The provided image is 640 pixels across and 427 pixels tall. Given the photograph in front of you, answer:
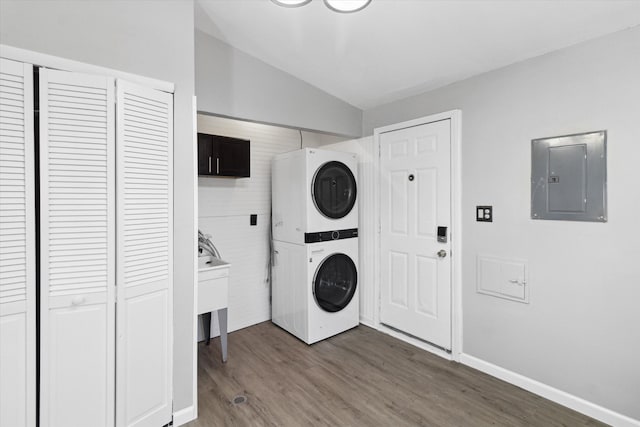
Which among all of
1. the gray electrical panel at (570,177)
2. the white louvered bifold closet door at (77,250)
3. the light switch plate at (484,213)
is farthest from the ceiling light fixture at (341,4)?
the light switch plate at (484,213)

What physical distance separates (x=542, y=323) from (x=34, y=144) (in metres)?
3.16

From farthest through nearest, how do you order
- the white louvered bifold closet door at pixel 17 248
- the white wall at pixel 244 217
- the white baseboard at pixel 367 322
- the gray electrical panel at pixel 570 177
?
the white baseboard at pixel 367 322
the white wall at pixel 244 217
the gray electrical panel at pixel 570 177
the white louvered bifold closet door at pixel 17 248

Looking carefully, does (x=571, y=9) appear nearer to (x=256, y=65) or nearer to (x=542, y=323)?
(x=542, y=323)

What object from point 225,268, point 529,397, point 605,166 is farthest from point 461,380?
point 225,268

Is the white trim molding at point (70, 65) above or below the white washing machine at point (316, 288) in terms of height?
above

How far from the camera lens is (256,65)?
273 cm

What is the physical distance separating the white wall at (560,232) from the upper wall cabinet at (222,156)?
1.89 metres

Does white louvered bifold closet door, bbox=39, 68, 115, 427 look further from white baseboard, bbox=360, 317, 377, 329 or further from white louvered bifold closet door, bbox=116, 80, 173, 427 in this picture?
white baseboard, bbox=360, 317, 377, 329

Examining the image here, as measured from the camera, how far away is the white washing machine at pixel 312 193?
9.70 feet

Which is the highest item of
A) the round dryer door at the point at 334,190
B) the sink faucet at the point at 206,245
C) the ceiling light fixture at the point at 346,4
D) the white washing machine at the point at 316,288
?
the ceiling light fixture at the point at 346,4

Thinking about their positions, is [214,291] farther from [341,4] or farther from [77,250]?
[341,4]

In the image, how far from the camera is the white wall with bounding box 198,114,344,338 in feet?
10.5

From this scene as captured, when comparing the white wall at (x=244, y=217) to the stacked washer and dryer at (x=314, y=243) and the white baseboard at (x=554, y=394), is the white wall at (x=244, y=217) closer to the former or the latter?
the stacked washer and dryer at (x=314, y=243)

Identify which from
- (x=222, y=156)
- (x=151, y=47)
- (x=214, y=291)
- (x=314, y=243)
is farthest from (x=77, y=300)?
(x=314, y=243)
